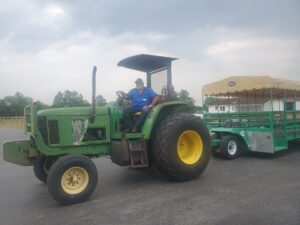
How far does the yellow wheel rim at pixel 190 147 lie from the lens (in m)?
6.46

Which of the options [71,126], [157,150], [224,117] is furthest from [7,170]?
[224,117]

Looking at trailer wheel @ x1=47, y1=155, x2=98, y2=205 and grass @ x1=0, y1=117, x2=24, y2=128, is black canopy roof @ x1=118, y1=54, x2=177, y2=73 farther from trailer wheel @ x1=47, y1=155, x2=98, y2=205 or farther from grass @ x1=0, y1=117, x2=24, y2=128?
grass @ x1=0, y1=117, x2=24, y2=128

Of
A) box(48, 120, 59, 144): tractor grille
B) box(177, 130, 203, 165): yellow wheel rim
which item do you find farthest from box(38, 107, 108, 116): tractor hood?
box(177, 130, 203, 165): yellow wheel rim

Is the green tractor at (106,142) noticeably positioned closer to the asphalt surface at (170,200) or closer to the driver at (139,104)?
the driver at (139,104)

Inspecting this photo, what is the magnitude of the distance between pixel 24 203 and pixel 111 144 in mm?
1675

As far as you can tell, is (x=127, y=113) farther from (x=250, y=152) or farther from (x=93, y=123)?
(x=250, y=152)

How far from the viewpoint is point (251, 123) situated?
925cm

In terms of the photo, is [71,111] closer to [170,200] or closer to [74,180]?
[74,180]

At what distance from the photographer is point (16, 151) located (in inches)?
212

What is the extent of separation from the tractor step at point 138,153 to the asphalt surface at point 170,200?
1.31ft

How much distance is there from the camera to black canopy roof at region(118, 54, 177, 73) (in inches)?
257

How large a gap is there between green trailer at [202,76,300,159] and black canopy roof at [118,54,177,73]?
111 inches

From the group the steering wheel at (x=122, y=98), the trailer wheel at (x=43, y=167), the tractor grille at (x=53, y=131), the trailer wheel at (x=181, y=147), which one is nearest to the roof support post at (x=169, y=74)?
the trailer wheel at (x=181, y=147)

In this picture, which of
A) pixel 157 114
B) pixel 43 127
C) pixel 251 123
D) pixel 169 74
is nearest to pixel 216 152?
pixel 251 123
